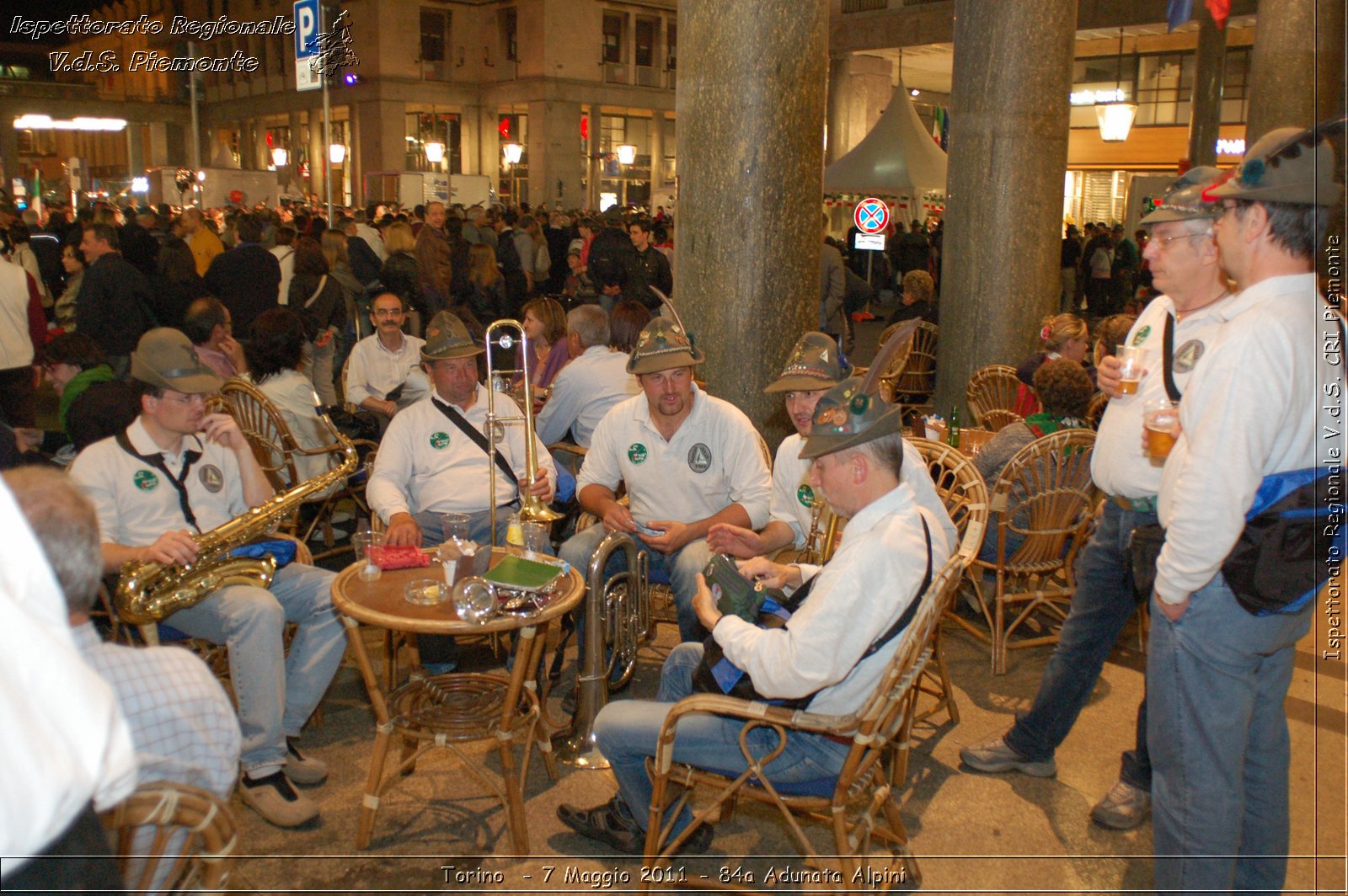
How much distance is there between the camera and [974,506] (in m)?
4.00

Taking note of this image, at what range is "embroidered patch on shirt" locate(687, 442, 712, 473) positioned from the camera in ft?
14.8

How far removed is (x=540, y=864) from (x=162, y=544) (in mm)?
1631

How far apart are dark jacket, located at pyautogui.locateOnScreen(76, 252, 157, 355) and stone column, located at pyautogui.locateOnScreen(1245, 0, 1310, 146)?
11.6m

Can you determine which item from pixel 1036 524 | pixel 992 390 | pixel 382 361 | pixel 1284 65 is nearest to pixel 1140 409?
pixel 1036 524

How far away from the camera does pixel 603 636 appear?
394 cm

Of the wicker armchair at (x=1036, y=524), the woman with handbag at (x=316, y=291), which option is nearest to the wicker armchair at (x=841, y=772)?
the wicker armchair at (x=1036, y=524)

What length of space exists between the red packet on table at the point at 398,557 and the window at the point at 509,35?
3859 centimetres

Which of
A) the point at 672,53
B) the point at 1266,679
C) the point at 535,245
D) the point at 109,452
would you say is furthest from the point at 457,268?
the point at 672,53

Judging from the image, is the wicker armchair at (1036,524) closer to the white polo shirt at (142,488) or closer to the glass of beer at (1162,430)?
the glass of beer at (1162,430)

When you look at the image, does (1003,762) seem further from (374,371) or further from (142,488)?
(374,371)

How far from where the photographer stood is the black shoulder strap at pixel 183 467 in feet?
12.4

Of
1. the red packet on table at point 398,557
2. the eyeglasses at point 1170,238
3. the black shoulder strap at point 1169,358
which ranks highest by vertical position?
the eyeglasses at point 1170,238

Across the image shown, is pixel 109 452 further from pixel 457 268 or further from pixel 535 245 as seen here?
pixel 535 245

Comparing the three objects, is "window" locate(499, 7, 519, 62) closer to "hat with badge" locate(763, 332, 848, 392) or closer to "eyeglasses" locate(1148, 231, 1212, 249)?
"hat with badge" locate(763, 332, 848, 392)
